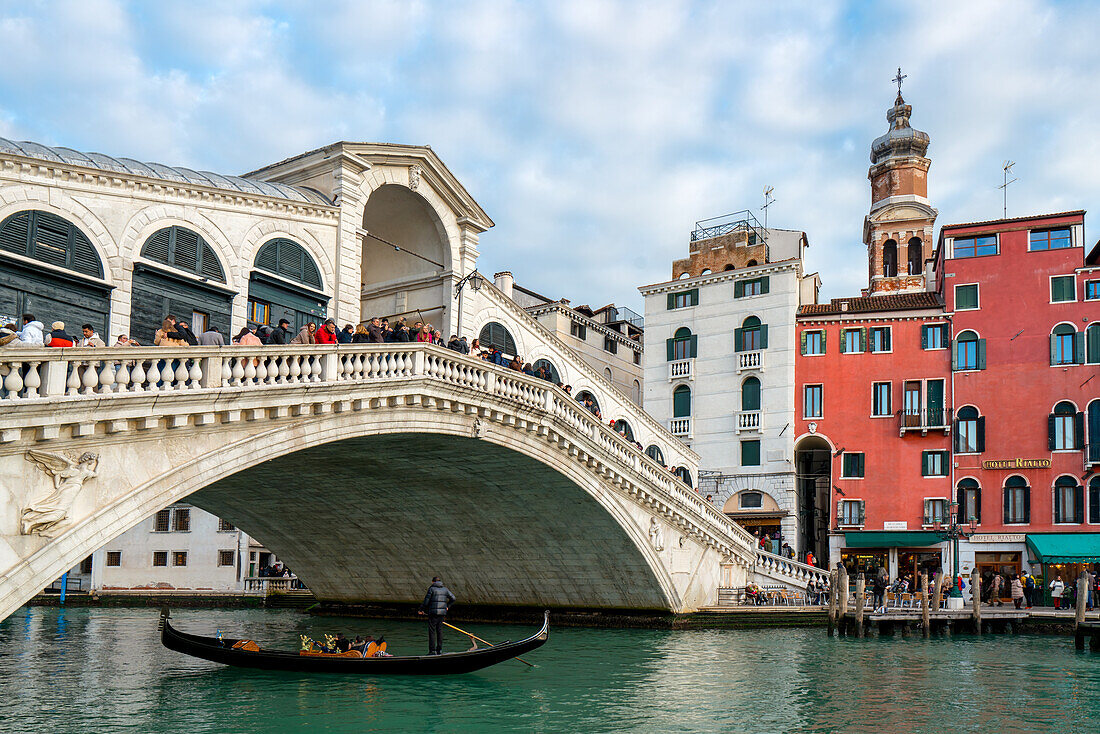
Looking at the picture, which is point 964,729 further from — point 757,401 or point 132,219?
point 757,401

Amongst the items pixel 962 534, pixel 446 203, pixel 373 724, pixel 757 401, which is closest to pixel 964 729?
pixel 373 724

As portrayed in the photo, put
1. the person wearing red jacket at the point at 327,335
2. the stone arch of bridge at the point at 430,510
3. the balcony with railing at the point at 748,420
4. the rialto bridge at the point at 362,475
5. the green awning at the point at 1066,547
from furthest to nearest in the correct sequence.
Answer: the balcony with railing at the point at 748,420 → the green awning at the point at 1066,547 → the stone arch of bridge at the point at 430,510 → the person wearing red jacket at the point at 327,335 → the rialto bridge at the point at 362,475

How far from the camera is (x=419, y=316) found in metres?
20.4

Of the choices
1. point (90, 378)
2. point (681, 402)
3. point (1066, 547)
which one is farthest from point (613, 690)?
point (681, 402)

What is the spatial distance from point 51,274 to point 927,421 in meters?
21.6

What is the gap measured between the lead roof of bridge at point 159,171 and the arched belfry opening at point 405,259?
279cm

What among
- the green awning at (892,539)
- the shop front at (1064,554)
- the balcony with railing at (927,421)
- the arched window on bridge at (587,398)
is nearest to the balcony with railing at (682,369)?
the arched window on bridge at (587,398)

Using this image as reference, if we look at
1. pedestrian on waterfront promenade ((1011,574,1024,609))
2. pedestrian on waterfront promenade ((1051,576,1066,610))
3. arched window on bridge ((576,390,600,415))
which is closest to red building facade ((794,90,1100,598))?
pedestrian on waterfront promenade ((1051,576,1066,610))

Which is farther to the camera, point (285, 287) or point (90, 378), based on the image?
point (285, 287)

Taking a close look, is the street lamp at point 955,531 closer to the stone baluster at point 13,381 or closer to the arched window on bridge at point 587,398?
the arched window on bridge at point 587,398

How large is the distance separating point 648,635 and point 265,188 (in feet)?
36.8

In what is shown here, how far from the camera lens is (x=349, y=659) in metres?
13.0

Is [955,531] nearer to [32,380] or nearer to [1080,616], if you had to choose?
[1080,616]

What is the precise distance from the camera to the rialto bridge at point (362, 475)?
9.99 m
